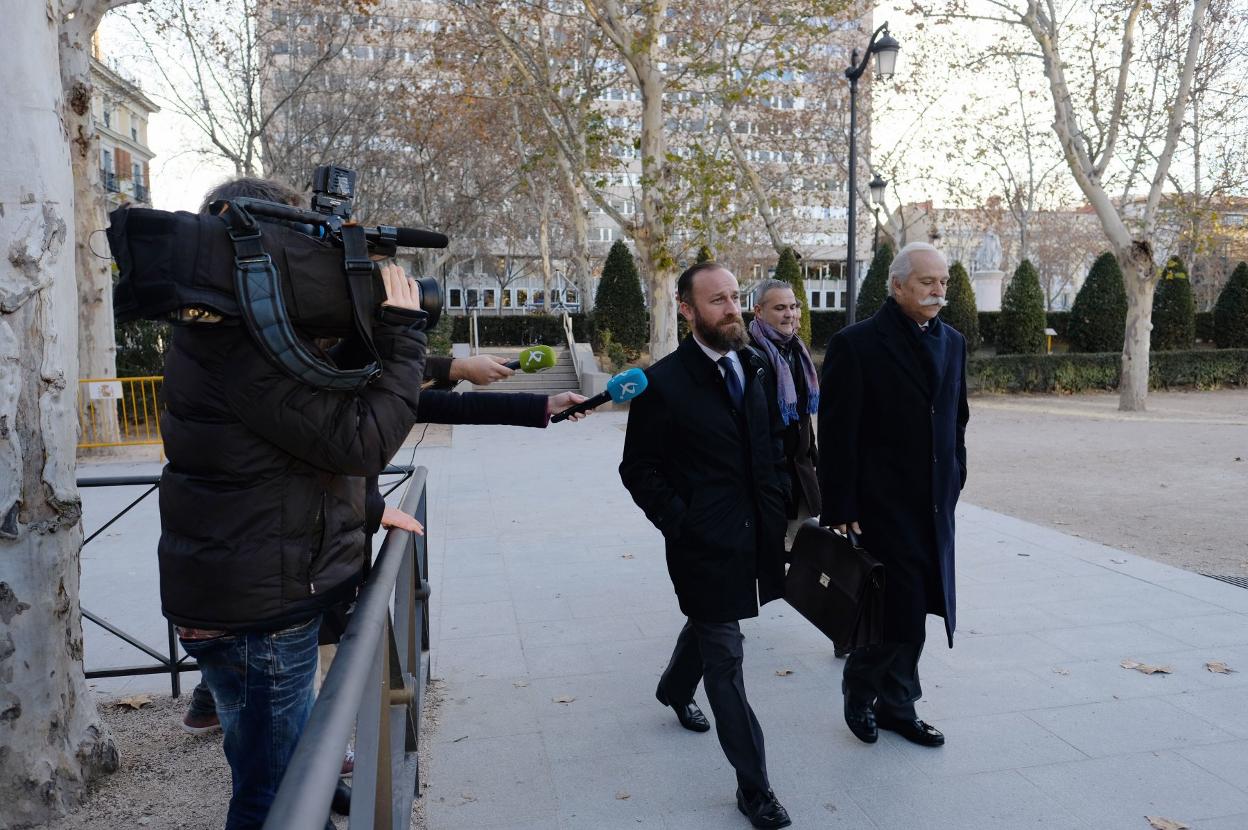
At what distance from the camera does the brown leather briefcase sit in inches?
138

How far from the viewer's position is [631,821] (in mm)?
3281

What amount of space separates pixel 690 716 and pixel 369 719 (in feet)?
7.73

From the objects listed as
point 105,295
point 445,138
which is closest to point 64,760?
point 105,295

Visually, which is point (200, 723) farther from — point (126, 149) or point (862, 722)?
Result: point (126, 149)

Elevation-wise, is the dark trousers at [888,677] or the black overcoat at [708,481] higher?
the black overcoat at [708,481]

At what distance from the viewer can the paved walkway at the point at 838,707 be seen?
3352mm

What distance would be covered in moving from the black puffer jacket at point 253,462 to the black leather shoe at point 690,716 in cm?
228

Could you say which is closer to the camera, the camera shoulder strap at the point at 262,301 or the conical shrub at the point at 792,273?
the camera shoulder strap at the point at 262,301

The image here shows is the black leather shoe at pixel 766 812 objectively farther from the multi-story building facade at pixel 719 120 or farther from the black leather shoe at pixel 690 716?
the multi-story building facade at pixel 719 120

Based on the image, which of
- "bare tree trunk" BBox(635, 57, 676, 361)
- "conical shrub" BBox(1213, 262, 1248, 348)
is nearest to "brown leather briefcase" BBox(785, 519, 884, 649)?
"bare tree trunk" BBox(635, 57, 676, 361)

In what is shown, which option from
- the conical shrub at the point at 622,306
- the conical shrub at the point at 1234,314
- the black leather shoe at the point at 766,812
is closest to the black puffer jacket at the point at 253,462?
the black leather shoe at the point at 766,812

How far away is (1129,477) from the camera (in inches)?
416

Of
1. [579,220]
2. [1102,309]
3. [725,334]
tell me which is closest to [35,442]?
[725,334]

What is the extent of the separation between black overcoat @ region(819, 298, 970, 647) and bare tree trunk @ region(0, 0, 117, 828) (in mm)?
2803
